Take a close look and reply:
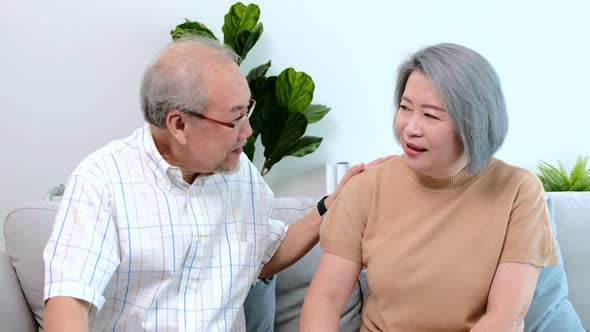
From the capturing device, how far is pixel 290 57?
3.67m

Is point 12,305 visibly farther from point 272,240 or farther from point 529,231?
point 529,231

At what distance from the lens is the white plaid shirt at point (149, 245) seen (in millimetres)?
1622

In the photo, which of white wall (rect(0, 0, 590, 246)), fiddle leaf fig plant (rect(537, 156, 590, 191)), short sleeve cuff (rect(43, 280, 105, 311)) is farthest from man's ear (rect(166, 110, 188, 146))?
fiddle leaf fig plant (rect(537, 156, 590, 191))

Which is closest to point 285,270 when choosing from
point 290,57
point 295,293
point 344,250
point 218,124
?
point 295,293

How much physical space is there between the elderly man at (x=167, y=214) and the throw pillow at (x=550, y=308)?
2.74ft

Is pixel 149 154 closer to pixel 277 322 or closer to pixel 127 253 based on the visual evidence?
pixel 127 253

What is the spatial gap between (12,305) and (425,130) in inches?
46.5

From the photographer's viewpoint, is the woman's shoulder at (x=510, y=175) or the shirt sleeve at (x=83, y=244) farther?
the woman's shoulder at (x=510, y=175)

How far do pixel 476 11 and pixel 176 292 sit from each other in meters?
2.43

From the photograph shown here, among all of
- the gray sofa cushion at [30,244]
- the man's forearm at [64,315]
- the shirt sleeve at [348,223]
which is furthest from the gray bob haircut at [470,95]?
the gray sofa cushion at [30,244]

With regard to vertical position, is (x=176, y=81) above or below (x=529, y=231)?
above

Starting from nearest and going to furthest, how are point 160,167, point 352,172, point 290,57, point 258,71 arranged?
point 160,167
point 352,172
point 258,71
point 290,57

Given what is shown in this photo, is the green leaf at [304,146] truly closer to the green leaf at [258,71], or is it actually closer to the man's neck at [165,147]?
the green leaf at [258,71]

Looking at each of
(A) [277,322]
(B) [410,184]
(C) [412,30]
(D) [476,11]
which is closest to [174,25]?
(C) [412,30]
